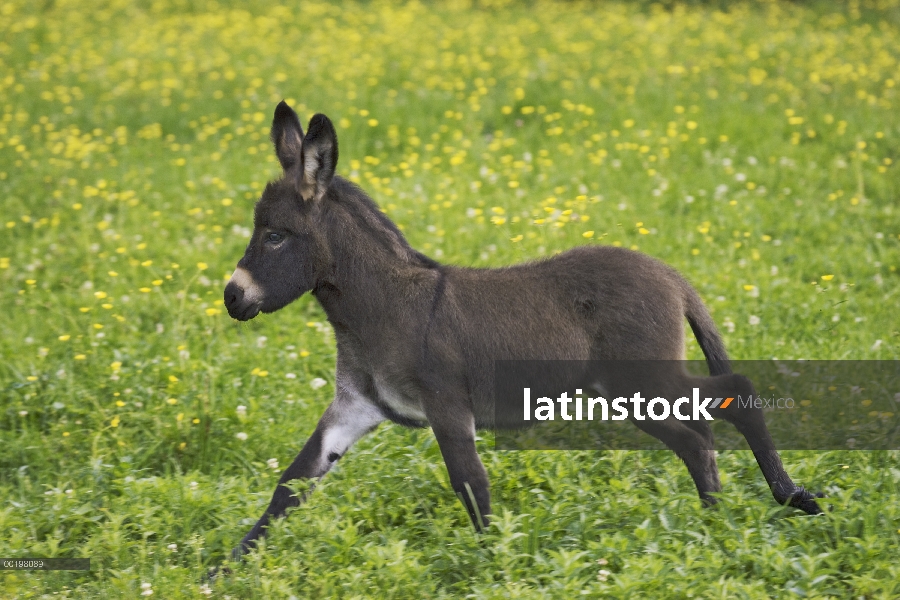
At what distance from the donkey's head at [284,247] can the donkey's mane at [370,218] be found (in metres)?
0.11

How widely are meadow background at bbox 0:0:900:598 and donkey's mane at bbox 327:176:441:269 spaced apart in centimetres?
99

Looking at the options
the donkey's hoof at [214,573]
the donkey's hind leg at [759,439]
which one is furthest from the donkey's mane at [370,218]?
the donkey's hoof at [214,573]

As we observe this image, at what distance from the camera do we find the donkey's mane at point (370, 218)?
418 centimetres

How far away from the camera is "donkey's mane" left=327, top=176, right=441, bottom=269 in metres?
4.18

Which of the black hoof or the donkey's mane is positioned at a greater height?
the donkey's mane

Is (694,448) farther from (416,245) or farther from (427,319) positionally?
(416,245)

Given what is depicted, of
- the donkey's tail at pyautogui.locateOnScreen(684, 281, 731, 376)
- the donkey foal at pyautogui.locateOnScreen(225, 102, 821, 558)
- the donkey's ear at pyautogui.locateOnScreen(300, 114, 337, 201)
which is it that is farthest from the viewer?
the donkey's tail at pyautogui.locateOnScreen(684, 281, 731, 376)

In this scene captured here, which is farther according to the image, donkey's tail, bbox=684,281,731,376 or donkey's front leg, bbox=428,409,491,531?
donkey's tail, bbox=684,281,731,376

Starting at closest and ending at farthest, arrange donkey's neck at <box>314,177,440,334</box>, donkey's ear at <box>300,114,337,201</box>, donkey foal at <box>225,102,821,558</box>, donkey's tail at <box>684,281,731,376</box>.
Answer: donkey's ear at <box>300,114,337,201</box> < donkey foal at <box>225,102,821,558</box> < donkey's neck at <box>314,177,440,334</box> < donkey's tail at <box>684,281,731,376</box>

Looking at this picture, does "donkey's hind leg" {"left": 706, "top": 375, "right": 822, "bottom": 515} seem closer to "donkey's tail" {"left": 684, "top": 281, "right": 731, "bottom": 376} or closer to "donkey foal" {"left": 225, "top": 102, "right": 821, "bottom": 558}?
"donkey foal" {"left": 225, "top": 102, "right": 821, "bottom": 558}

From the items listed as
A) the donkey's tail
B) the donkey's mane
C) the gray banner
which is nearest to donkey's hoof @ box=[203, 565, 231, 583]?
the gray banner

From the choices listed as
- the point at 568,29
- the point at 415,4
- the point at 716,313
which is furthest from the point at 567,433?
the point at 415,4

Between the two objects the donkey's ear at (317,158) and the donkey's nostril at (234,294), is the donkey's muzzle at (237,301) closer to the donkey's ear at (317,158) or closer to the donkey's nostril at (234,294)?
the donkey's nostril at (234,294)

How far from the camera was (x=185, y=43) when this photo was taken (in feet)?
41.1
